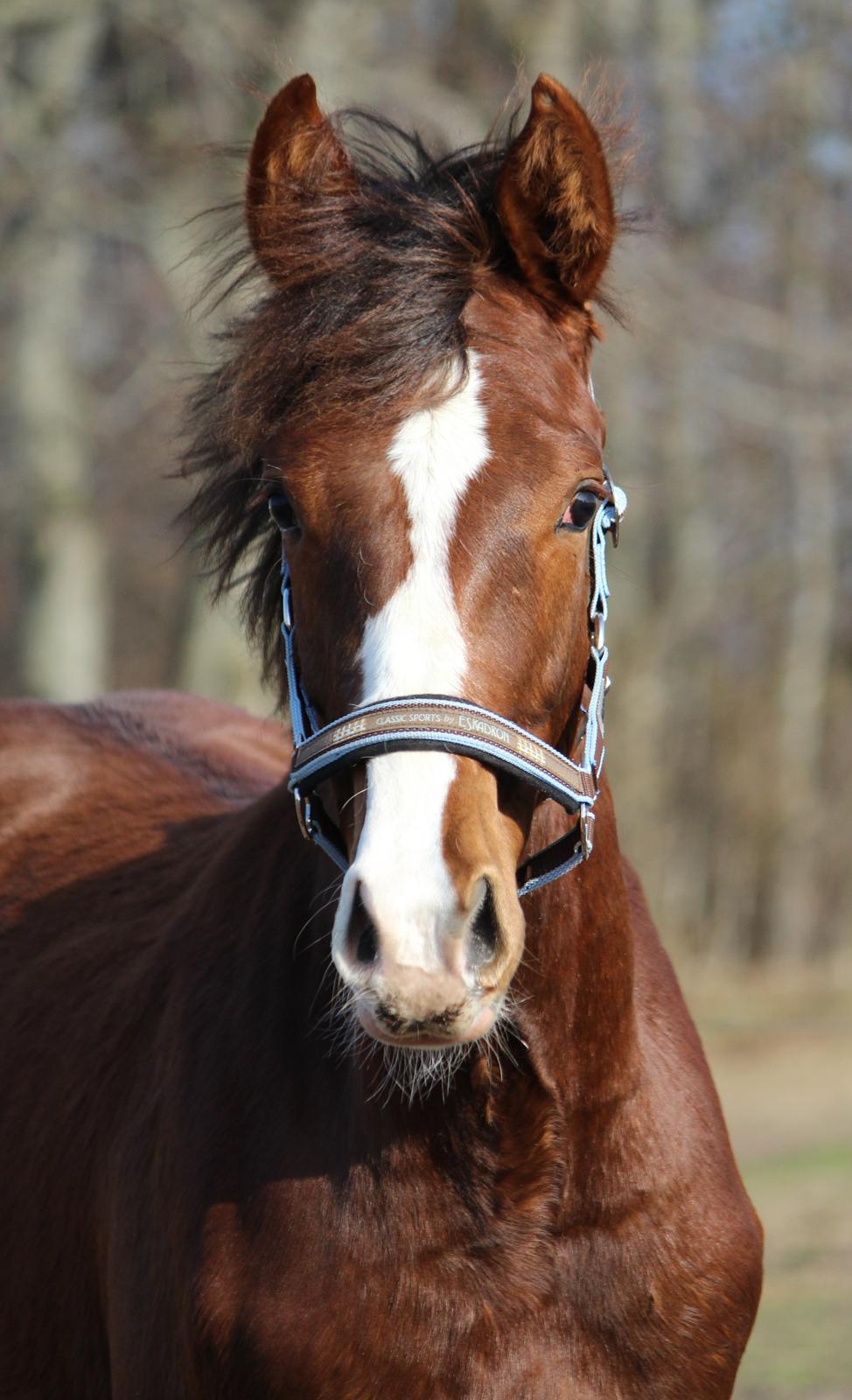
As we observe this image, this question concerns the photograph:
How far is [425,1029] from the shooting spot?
224 cm

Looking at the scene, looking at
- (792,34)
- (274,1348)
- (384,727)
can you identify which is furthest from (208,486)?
(792,34)

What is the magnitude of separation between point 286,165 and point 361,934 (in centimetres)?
156

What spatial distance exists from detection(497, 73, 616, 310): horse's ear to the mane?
0.06 meters

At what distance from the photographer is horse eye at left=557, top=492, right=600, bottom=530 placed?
268cm

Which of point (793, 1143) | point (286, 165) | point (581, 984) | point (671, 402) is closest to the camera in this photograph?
point (581, 984)

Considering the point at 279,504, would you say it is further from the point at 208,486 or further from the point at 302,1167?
the point at 302,1167

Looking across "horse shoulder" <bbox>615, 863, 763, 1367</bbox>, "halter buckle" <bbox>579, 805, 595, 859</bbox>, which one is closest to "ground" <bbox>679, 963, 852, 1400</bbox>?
"horse shoulder" <bbox>615, 863, 763, 1367</bbox>

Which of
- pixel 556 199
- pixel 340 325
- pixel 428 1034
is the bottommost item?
pixel 428 1034

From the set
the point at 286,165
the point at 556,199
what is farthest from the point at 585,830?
the point at 286,165

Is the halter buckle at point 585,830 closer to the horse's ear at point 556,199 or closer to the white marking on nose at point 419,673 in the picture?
the white marking on nose at point 419,673

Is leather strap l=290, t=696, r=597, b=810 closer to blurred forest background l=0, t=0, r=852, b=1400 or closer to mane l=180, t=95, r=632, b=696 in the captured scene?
mane l=180, t=95, r=632, b=696

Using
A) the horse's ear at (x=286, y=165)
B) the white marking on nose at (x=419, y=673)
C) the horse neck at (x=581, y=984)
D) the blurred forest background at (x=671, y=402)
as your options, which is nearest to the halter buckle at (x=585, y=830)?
the horse neck at (x=581, y=984)

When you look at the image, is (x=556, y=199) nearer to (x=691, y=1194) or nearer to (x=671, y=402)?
(x=691, y=1194)

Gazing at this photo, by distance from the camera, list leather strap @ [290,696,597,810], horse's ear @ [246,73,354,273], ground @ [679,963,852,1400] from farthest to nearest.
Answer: ground @ [679,963,852,1400], horse's ear @ [246,73,354,273], leather strap @ [290,696,597,810]
